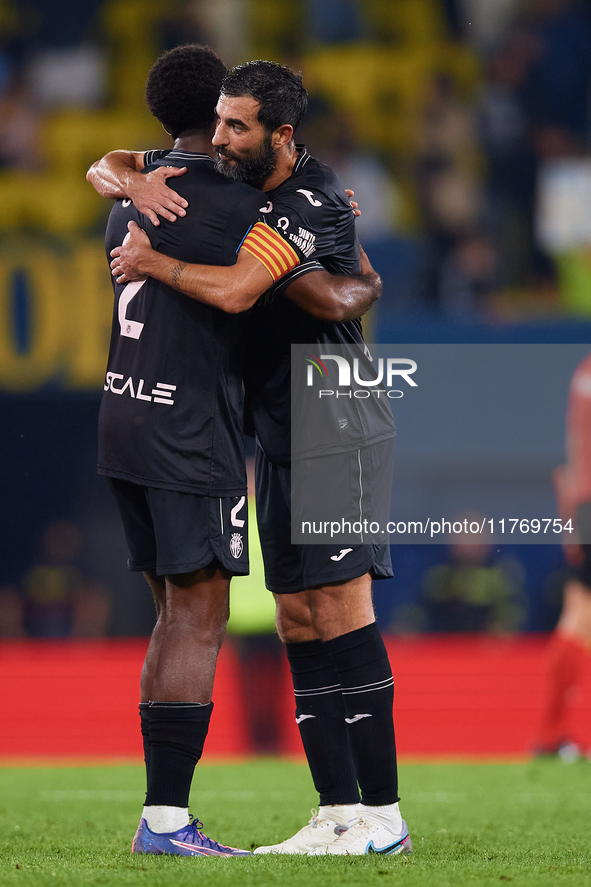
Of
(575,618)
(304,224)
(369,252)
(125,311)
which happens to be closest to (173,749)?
(125,311)

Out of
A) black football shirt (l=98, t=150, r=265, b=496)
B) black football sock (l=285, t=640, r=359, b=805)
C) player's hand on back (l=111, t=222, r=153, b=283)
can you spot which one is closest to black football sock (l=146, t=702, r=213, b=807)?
black football sock (l=285, t=640, r=359, b=805)

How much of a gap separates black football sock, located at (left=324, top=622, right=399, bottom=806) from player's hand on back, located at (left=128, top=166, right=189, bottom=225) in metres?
1.10

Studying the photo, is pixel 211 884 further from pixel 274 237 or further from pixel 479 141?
pixel 479 141

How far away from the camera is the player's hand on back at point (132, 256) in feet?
8.80

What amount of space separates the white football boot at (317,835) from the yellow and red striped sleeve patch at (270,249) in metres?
1.33

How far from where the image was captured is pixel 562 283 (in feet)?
29.1

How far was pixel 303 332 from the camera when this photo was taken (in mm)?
2863

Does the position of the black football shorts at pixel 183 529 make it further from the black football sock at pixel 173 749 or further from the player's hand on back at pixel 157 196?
the player's hand on back at pixel 157 196

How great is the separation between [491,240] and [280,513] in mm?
6800

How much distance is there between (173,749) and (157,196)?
1.31 m

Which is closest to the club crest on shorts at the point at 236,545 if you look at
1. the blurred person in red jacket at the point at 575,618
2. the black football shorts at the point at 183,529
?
the black football shorts at the point at 183,529

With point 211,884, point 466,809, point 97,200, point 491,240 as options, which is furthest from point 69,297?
point 211,884

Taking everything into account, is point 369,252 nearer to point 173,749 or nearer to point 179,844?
point 173,749

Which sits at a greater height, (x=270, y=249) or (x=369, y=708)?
→ (x=270, y=249)
